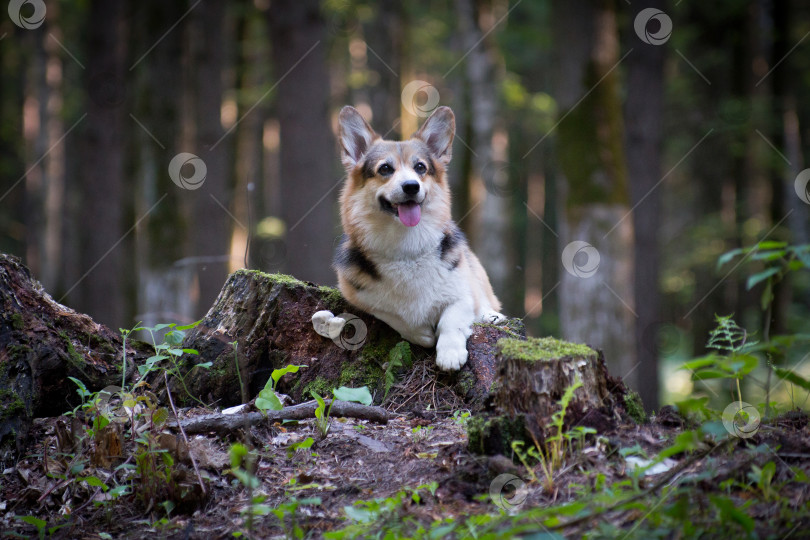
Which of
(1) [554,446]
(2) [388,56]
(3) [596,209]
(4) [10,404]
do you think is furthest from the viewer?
(2) [388,56]

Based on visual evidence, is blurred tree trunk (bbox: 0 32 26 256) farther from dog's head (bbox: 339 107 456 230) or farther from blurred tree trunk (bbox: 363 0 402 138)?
dog's head (bbox: 339 107 456 230)

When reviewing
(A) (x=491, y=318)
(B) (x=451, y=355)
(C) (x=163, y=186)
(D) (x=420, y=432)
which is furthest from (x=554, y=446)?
(C) (x=163, y=186)

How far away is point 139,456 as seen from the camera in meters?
3.21

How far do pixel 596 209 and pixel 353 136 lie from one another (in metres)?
4.33

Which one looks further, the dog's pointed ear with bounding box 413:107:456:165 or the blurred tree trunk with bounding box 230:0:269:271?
the blurred tree trunk with bounding box 230:0:269:271

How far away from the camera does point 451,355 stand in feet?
15.0

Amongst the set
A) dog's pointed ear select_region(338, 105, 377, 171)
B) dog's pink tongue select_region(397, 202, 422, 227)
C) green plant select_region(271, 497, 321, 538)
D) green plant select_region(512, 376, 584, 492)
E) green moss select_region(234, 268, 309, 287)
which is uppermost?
dog's pointed ear select_region(338, 105, 377, 171)

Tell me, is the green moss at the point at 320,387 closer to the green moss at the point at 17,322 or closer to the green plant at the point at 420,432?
the green plant at the point at 420,432

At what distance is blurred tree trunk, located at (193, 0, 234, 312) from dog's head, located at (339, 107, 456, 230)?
269 inches

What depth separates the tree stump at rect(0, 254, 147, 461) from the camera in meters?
3.70

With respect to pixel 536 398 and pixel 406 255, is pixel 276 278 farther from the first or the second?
pixel 536 398

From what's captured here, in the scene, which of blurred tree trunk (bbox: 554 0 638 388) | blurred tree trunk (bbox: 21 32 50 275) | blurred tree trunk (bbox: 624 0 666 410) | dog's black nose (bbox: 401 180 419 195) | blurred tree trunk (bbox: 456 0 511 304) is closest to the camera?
dog's black nose (bbox: 401 180 419 195)

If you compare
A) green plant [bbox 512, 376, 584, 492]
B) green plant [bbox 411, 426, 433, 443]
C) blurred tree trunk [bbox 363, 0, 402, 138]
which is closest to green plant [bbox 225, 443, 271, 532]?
green plant [bbox 411, 426, 433, 443]

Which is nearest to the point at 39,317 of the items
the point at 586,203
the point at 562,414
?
the point at 562,414
